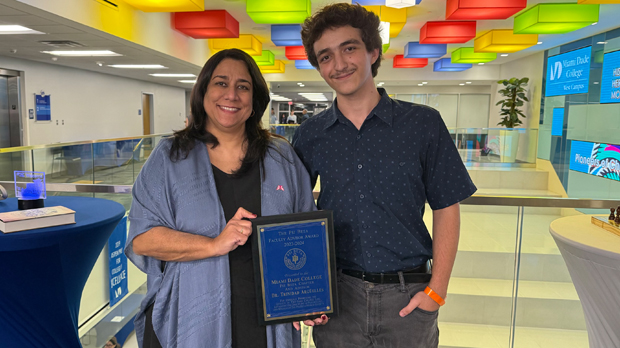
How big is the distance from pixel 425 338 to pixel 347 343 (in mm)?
256

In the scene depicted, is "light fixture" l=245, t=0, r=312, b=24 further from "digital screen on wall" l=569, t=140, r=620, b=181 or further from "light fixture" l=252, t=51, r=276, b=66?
"digital screen on wall" l=569, t=140, r=620, b=181

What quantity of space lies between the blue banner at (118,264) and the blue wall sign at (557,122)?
10.8m

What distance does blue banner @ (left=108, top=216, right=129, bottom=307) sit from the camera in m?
2.92

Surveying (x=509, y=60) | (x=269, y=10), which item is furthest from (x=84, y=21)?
(x=509, y=60)

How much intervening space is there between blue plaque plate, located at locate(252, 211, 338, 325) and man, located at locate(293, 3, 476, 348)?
0.16 meters

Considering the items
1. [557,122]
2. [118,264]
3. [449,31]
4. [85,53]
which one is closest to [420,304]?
[118,264]

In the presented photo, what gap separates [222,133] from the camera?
4.80 feet

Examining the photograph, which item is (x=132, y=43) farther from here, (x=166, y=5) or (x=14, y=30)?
(x=14, y=30)

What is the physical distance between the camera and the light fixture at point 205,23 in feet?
25.9

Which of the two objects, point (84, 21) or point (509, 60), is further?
point (509, 60)

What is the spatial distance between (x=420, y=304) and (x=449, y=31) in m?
8.52

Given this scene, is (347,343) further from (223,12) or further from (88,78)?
(88,78)

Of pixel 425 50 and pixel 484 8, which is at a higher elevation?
pixel 425 50

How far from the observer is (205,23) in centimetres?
802
